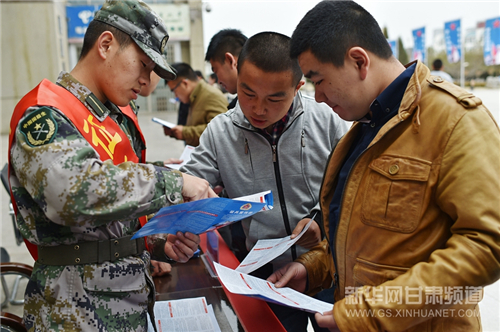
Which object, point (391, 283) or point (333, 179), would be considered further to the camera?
point (333, 179)

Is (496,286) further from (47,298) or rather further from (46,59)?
(46,59)

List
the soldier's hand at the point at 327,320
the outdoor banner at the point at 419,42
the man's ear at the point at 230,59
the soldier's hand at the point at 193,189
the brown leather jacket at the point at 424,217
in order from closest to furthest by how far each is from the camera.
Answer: the brown leather jacket at the point at 424,217
the soldier's hand at the point at 327,320
the soldier's hand at the point at 193,189
the man's ear at the point at 230,59
the outdoor banner at the point at 419,42

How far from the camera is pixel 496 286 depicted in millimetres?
2973

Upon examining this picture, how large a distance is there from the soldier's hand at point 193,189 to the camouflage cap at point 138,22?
350 mm

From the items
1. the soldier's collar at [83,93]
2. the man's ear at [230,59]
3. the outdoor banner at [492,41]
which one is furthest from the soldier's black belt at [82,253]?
the outdoor banner at [492,41]

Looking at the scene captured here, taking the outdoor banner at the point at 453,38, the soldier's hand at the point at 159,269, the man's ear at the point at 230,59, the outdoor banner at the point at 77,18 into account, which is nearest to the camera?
the soldier's hand at the point at 159,269

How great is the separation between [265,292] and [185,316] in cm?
47

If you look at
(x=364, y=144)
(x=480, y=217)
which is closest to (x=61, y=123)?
(x=364, y=144)

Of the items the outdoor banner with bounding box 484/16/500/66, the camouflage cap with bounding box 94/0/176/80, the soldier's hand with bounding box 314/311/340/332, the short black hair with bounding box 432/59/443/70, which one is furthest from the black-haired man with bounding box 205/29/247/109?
the outdoor banner with bounding box 484/16/500/66

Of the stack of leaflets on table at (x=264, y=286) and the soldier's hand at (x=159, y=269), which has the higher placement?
the stack of leaflets on table at (x=264, y=286)

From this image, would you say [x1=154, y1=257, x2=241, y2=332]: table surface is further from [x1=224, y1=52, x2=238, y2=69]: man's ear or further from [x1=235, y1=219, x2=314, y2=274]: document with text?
[x1=224, y1=52, x2=238, y2=69]: man's ear

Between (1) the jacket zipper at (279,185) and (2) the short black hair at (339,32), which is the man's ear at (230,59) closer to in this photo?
(1) the jacket zipper at (279,185)

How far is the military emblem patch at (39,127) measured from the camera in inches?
34.9

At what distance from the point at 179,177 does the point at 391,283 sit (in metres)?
0.57
